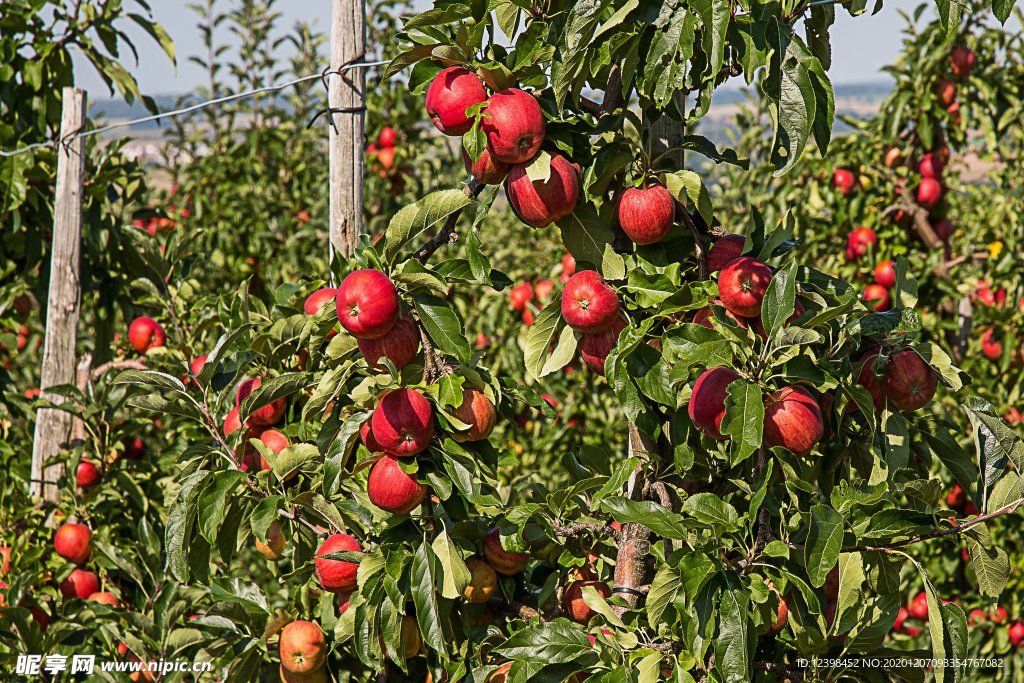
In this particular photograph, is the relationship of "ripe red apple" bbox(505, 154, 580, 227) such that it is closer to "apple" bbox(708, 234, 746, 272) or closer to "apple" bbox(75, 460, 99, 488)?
"apple" bbox(708, 234, 746, 272)

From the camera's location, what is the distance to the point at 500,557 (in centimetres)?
161

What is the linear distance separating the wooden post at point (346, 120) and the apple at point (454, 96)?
0.83 m

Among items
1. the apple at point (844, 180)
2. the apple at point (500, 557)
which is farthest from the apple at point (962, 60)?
the apple at point (500, 557)

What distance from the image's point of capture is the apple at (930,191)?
3.70 meters

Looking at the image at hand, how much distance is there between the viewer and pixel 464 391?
155cm

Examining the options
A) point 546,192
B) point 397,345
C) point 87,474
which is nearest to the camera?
point 546,192

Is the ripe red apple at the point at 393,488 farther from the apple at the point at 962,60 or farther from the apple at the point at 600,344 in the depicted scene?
the apple at the point at 962,60

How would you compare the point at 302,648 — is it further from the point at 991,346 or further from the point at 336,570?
the point at 991,346

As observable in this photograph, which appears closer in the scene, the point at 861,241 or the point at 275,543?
the point at 275,543

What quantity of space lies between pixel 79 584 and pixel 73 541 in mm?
130

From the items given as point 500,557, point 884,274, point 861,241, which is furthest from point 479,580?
point 861,241

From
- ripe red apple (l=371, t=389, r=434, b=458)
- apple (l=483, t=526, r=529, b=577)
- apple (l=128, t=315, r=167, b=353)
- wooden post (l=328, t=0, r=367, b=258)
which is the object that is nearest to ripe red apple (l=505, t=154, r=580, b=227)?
ripe red apple (l=371, t=389, r=434, b=458)

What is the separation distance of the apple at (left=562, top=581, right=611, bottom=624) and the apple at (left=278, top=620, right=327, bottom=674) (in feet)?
1.63

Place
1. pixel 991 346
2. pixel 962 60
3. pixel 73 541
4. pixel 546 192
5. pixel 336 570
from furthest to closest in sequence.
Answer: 1. pixel 991 346
2. pixel 962 60
3. pixel 73 541
4. pixel 336 570
5. pixel 546 192
